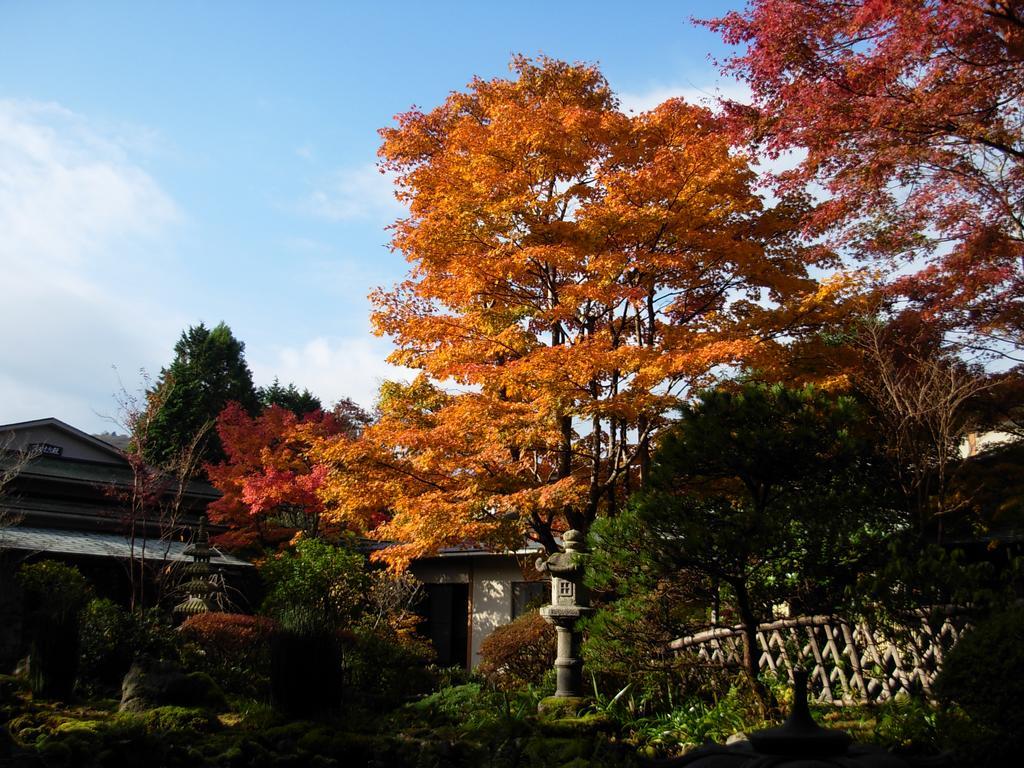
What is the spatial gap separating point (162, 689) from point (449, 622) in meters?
10.6

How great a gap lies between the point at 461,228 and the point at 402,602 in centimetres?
915

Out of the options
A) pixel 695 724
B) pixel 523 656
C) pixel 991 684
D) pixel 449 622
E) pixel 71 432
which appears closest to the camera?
pixel 991 684

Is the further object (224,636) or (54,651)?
(224,636)

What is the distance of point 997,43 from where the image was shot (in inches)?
366

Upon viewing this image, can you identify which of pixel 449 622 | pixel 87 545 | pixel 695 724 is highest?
pixel 87 545

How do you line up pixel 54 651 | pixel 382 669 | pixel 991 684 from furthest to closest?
1. pixel 382 669
2. pixel 54 651
3. pixel 991 684

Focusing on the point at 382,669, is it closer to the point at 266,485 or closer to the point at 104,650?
the point at 104,650

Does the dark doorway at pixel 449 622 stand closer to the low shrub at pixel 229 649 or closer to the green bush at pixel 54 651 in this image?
the low shrub at pixel 229 649

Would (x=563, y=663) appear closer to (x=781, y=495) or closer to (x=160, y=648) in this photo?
(x=781, y=495)

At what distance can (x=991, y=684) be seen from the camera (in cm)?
518

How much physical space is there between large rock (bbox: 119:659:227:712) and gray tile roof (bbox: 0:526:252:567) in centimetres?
623

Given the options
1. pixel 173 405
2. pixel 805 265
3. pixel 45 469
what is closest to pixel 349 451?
pixel 805 265

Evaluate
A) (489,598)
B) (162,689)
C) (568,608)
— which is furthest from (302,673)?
(489,598)

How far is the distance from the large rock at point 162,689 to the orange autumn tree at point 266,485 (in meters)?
7.56
